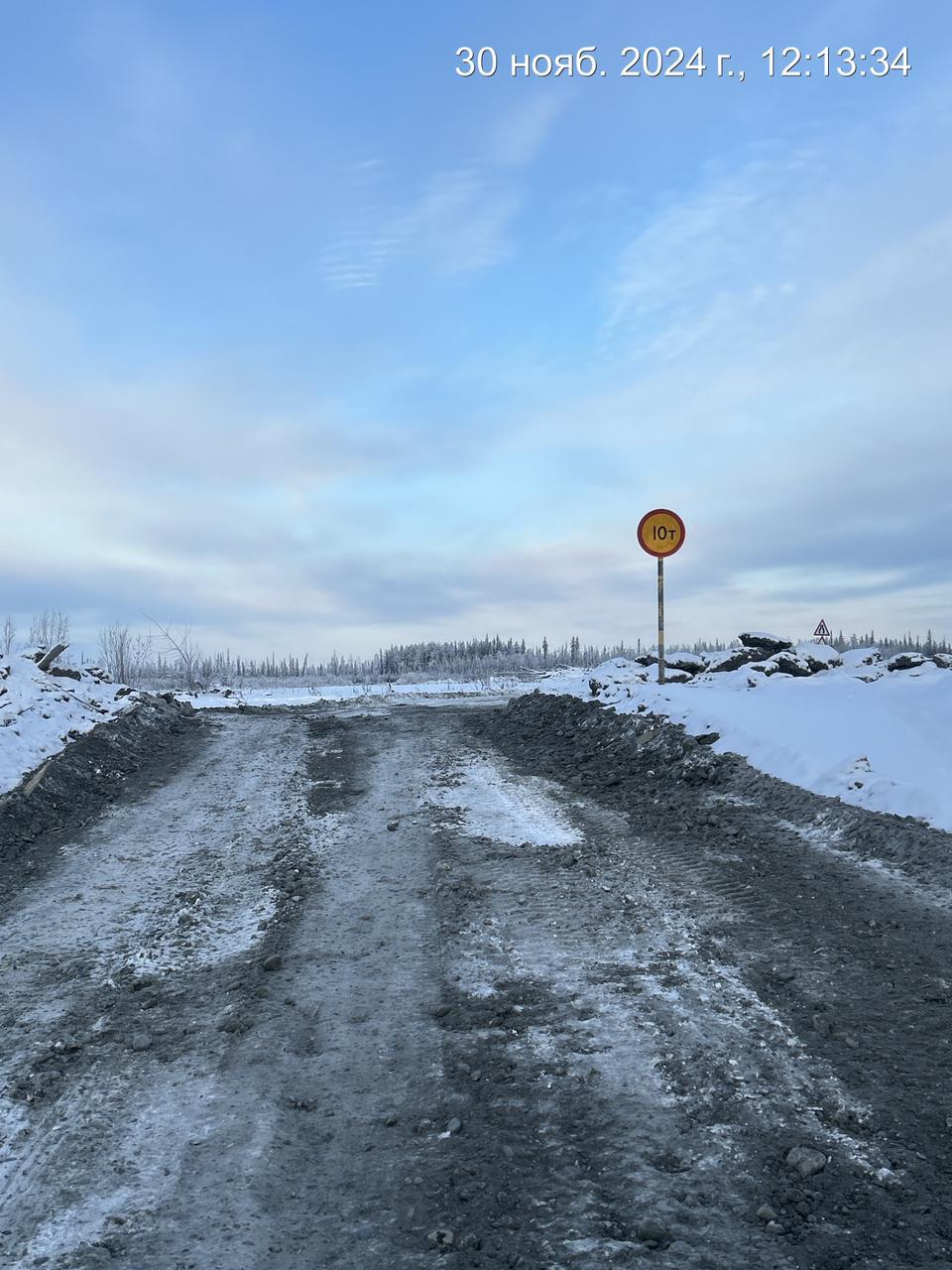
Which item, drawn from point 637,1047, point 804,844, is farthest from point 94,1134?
point 804,844

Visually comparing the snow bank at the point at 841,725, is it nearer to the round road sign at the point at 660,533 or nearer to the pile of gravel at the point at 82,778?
the round road sign at the point at 660,533

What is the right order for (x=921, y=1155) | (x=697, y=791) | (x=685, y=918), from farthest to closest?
(x=697, y=791) → (x=685, y=918) → (x=921, y=1155)

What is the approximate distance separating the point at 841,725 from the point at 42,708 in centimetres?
1151

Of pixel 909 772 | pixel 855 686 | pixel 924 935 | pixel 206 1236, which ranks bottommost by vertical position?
pixel 206 1236

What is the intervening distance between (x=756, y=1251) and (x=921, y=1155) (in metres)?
0.88

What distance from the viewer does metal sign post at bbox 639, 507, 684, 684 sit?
13859mm

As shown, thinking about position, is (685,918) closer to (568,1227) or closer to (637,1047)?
(637,1047)

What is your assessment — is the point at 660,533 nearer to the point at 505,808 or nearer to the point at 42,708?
the point at 505,808

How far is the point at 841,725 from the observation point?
954 cm

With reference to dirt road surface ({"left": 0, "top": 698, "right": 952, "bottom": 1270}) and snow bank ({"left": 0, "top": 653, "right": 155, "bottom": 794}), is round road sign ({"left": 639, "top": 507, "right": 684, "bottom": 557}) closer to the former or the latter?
dirt road surface ({"left": 0, "top": 698, "right": 952, "bottom": 1270})

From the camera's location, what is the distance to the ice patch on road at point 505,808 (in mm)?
7617

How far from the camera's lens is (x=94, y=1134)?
3.30m

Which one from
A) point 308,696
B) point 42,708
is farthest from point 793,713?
point 308,696

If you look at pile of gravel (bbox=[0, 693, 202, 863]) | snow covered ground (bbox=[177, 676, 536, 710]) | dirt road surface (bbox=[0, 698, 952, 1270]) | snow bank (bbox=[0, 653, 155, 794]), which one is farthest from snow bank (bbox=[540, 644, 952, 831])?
snow covered ground (bbox=[177, 676, 536, 710])
